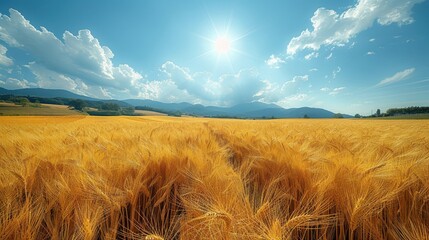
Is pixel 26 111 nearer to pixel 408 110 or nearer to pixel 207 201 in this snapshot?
pixel 207 201

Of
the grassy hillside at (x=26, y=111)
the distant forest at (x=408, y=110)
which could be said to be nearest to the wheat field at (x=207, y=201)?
the grassy hillside at (x=26, y=111)

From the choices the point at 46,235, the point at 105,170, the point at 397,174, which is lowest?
the point at 46,235

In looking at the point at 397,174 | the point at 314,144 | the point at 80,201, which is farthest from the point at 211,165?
the point at 314,144

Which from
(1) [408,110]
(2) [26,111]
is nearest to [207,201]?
(2) [26,111]

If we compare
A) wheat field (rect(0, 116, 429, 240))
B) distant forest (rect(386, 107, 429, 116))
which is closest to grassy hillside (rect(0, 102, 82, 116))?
wheat field (rect(0, 116, 429, 240))

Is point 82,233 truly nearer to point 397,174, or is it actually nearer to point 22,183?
point 22,183

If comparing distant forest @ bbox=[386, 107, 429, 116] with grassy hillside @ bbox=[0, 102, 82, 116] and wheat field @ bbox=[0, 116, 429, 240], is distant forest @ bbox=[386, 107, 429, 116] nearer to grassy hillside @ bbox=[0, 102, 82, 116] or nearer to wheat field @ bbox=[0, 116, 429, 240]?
wheat field @ bbox=[0, 116, 429, 240]

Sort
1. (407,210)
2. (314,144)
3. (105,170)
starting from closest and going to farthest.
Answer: (407,210) → (105,170) → (314,144)

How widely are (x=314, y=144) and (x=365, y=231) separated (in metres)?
2.44

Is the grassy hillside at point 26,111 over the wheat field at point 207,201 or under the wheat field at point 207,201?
under

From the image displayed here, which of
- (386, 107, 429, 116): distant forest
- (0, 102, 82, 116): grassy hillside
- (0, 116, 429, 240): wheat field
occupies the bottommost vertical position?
(0, 102, 82, 116): grassy hillside

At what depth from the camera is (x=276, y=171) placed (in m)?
1.88

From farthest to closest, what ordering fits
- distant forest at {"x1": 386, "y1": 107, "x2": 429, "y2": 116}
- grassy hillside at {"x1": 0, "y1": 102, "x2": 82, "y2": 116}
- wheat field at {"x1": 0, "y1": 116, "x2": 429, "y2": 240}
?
distant forest at {"x1": 386, "y1": 107, "x2": 429, "y2": 116}
grassy hillside at {"x1": 0, "y1": 102, "x2": 82, "y2": 116}
wheat field at {"x1": 0, "y1": 116, "x2": 429, "y2": 240}

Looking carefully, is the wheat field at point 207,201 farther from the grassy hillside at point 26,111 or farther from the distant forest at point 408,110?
the distant forest at point 408,110
